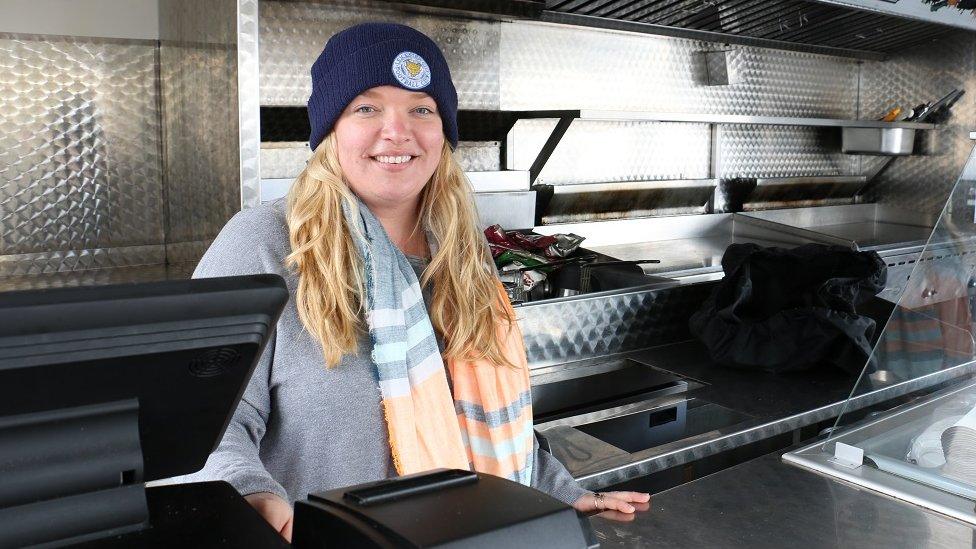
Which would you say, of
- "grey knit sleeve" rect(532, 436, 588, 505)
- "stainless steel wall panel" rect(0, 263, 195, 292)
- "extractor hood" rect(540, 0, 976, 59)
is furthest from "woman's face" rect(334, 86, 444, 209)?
"extractor hood" rect(540, 0, 976, 59)

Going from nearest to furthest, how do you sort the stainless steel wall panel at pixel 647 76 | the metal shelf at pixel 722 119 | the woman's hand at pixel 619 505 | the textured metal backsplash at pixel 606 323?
1. the woman's hand at pixel 619 505
2. the textured metal backsplash at pixel 606 323
3. the metal shelf at pixel 722 119
4. the stainless steel wall panel at pixel 647 76

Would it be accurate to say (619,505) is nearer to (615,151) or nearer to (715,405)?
(715,405)

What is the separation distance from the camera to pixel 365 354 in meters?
1.49

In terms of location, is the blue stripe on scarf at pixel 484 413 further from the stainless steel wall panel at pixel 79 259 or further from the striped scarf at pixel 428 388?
the stainless steel wall panel at pixel 79 259

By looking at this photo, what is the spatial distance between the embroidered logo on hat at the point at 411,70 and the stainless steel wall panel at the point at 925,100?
493cm

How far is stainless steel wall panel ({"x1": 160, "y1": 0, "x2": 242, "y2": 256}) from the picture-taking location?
2463 mm

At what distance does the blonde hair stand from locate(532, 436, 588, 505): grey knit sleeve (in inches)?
9.6

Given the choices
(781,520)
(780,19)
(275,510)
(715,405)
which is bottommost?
(715,405)

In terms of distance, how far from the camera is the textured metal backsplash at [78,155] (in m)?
3.00

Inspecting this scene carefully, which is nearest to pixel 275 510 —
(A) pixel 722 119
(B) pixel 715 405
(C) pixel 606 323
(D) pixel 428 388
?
(D) pixel 428 388

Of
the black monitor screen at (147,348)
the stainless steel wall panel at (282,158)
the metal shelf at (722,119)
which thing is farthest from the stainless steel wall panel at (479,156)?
the black monitor screen at (147,348)

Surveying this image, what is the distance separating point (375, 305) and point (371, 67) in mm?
406

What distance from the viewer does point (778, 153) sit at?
209 inches

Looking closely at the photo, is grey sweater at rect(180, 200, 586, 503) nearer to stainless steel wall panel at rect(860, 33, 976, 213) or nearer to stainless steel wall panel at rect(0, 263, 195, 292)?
stainless steel wall panel at rect(0, 263, 195, 292)
